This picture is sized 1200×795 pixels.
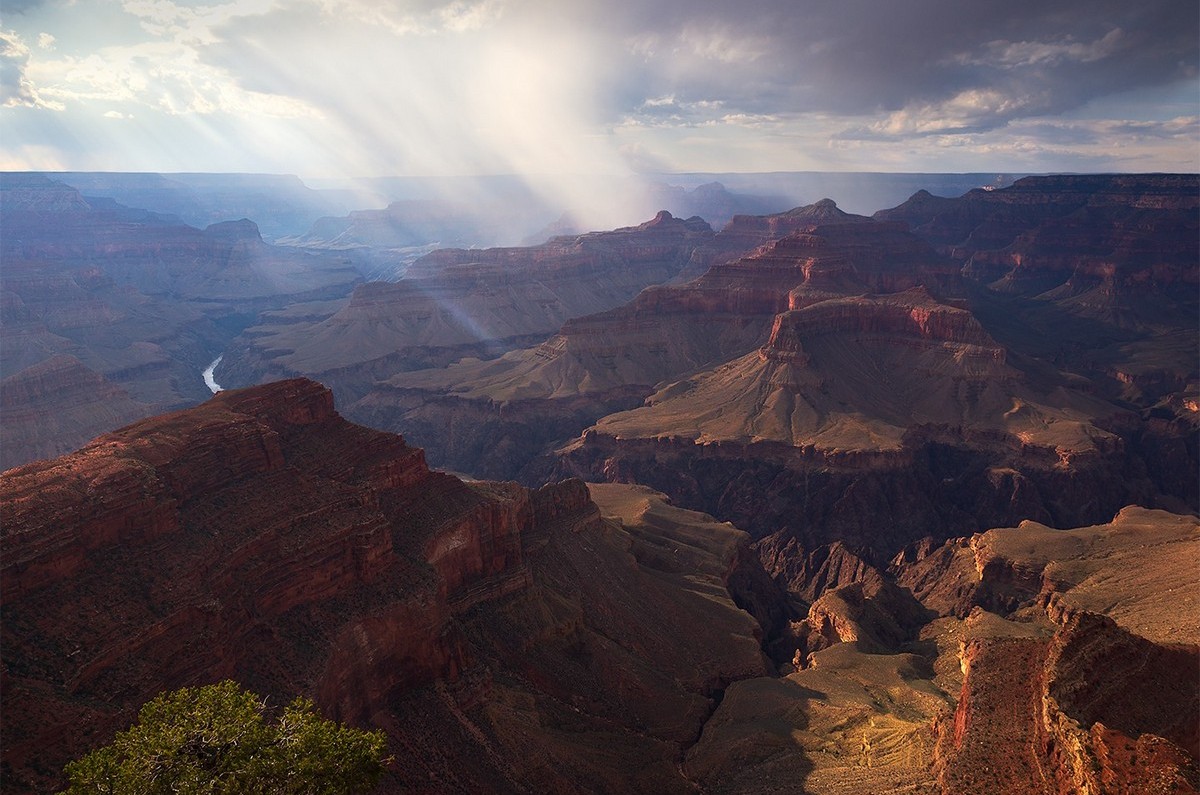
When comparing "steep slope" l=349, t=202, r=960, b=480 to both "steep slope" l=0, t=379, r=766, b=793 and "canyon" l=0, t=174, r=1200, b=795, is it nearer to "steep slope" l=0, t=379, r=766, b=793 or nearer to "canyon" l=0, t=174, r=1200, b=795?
"canyon" l=0, t=174, r=1200, b=795

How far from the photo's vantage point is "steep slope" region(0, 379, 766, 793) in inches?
1499

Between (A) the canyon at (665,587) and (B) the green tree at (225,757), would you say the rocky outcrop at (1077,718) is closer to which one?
(A) the canyon at (665,587)

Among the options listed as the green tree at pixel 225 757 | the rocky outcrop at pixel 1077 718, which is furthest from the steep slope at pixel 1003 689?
the green tree at pixel 225 757

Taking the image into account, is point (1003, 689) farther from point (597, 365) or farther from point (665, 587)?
point (597, 365)

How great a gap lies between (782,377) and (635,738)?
93.8m

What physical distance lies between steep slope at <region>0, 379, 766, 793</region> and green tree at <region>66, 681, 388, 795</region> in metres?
13.7

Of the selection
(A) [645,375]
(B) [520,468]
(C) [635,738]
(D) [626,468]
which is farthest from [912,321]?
(C) [635,738]

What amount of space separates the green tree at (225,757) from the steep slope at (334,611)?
13.7 metres

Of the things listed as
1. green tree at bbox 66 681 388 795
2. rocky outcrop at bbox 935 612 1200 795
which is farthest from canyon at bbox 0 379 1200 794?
green tree at bbox 66 681 388 795

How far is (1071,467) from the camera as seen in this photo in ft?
391

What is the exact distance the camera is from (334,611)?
158 feet

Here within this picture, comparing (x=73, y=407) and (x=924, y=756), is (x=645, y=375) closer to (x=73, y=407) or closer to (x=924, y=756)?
(x=73, y=407)

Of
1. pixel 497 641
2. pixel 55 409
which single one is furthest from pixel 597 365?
pixel 497 641

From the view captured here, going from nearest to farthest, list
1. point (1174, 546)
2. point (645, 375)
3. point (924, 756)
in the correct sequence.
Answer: point (924, 756), point (1174, 546), point (645, 375)
